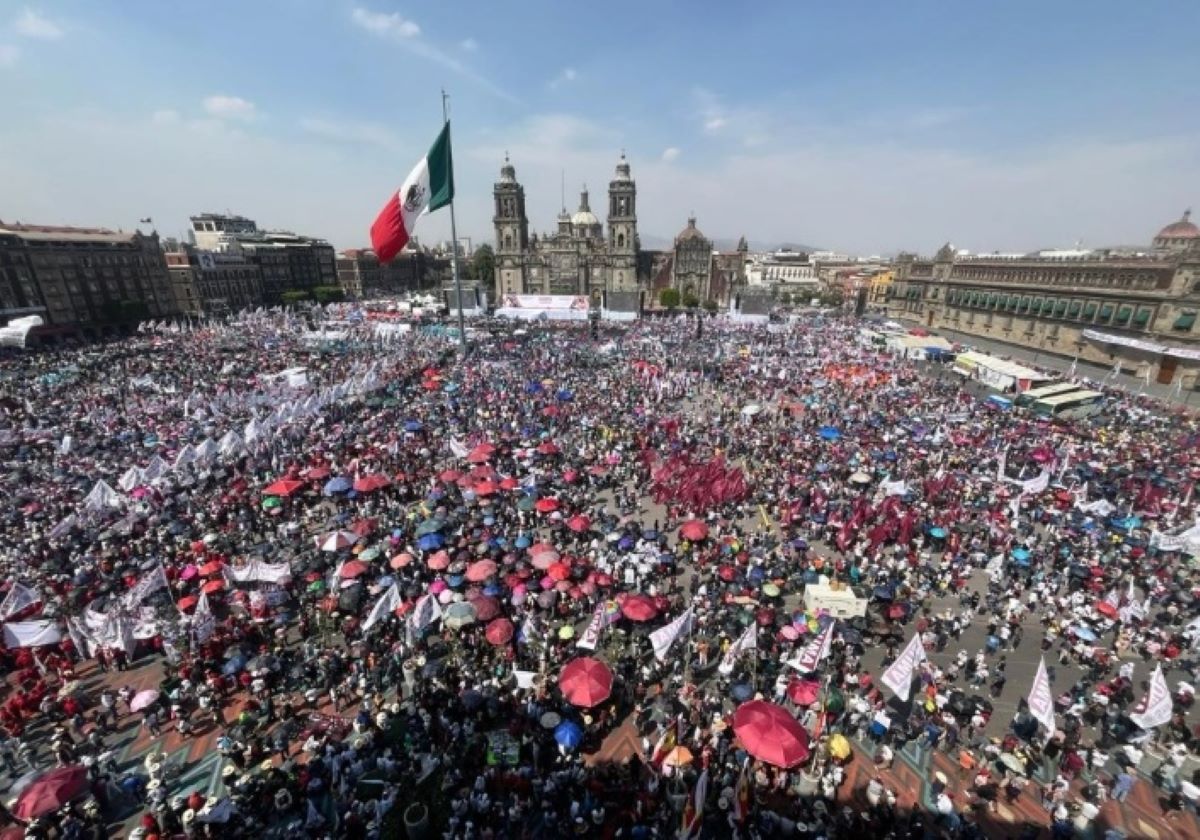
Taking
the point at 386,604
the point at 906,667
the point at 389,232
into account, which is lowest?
the point at 906,667

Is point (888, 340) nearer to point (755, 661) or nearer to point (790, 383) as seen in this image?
Result: point (790, 383)

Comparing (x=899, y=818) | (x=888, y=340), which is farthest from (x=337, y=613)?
(x=888, y=340)

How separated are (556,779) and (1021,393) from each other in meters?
40.7

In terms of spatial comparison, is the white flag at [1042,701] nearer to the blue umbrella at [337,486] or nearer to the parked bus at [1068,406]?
the blue umbrella at [337,486]

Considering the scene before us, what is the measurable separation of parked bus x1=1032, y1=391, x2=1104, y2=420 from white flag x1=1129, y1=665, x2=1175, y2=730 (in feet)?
92.5

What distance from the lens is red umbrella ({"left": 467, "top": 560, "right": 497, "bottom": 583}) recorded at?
54.1ft

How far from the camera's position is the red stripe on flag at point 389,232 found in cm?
2484

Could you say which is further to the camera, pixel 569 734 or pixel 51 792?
pixel 569 734

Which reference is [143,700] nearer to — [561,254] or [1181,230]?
[561,254]

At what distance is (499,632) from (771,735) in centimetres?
693

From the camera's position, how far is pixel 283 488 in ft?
73.1

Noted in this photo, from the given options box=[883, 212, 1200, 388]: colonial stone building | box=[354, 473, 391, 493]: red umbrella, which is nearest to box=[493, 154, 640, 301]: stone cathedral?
box=[883, 212, 1200, 388]: colonial stone building

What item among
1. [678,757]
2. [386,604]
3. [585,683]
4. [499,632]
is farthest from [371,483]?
[678,757]

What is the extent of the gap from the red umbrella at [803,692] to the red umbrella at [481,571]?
8.93 m
